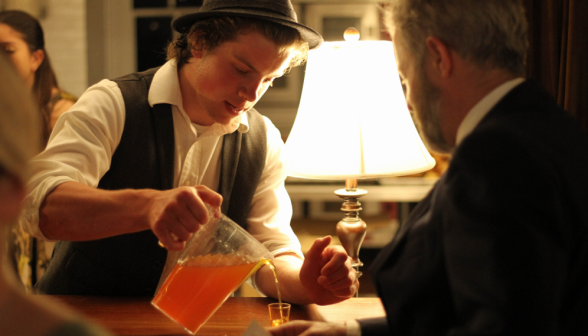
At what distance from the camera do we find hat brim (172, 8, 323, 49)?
141 centimetres

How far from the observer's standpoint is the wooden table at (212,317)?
116 centimetres

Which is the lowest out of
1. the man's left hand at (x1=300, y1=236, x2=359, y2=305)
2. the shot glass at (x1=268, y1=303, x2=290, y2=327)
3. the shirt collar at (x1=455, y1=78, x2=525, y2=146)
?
the shot glass at (x1=268, y1=303, x2=290, y2=327)

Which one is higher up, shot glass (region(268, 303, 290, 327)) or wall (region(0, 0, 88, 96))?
wall (region(0, 0, 88, 96))

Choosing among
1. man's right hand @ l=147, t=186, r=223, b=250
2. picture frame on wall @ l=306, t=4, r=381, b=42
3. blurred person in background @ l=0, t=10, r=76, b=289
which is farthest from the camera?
picture frame on wall @ l=306, t=4, r=381, b=42

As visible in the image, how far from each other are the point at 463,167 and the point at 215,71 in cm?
87

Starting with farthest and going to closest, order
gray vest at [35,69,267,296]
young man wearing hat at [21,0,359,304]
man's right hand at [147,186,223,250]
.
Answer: gray vest at [35,69,267,296], young man wearing hat at [21,0,359,304], man's right hand at [147,186,223,250]

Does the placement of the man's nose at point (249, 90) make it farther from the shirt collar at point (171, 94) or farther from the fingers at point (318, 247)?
the fingers at point (318, 247)

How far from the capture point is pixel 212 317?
124 centimetres

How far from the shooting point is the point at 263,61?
144 cm

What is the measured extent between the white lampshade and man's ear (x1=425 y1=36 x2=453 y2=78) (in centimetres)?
54

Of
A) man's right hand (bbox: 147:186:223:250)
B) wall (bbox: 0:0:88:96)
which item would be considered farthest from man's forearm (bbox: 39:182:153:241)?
wall (bbox: 0:0:88:96)

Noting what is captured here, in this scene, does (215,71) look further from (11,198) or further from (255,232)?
(11,198)

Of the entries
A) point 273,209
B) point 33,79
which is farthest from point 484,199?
point 33,79

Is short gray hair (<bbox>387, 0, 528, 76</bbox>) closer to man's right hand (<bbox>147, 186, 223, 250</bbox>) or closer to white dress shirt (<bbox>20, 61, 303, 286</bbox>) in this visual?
man's right hand (<bbox>147, 186, 223, 250</bbox>)
